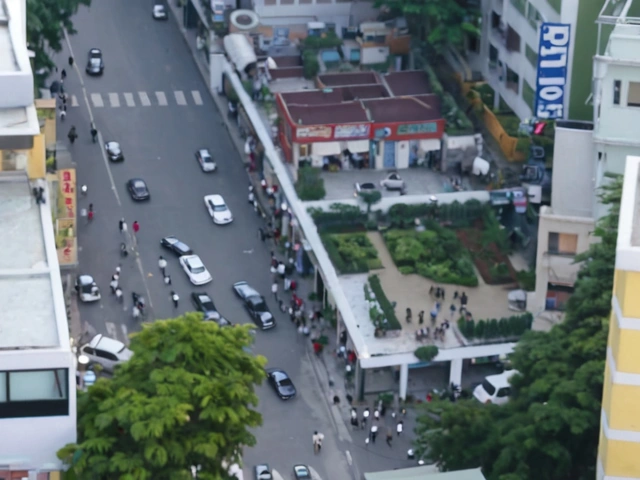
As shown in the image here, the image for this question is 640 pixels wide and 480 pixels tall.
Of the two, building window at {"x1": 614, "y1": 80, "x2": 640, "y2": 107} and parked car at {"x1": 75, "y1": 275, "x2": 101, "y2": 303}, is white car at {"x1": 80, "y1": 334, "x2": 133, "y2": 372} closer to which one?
parked car at {"x1": 75, "y1": 275, "x2": 101, "y2": 303}

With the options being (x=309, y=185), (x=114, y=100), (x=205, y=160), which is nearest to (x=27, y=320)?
(x=309, y=185)

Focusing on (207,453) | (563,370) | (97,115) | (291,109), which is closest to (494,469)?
(563,370)

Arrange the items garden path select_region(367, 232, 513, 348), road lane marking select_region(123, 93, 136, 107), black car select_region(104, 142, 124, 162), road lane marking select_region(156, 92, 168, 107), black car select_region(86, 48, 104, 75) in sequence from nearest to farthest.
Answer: garden path select_region(367, 232, 513, 348)
black car select_region(104, 142, 124, 162)
road lane marking select_region(123, 93, 136, 107)
road lane marking select_region(156, 92, 168, 107)
black car select_region(86, 48, 104, 75)

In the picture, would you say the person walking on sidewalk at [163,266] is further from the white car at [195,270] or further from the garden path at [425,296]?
the garden path at [425,296]

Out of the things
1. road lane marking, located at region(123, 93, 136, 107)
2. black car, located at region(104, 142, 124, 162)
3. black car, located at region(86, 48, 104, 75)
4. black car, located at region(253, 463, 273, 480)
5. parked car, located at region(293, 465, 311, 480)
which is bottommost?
parked car, located at region(293, 465, 311, 480)

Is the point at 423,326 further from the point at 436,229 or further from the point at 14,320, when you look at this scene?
the point at 14,320

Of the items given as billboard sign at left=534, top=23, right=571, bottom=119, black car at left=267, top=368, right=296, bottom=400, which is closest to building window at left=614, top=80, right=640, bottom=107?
billboard sign at left=534, top=23, right=571, bottom=119

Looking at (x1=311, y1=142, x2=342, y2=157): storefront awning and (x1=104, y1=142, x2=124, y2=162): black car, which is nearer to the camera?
(x1=311, y1=142, x2=342, y2=157): storefront awning

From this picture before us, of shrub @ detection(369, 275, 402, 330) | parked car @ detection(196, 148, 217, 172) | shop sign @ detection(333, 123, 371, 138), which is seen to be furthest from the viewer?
parked car @ detection(196, 148, 217, 172)
